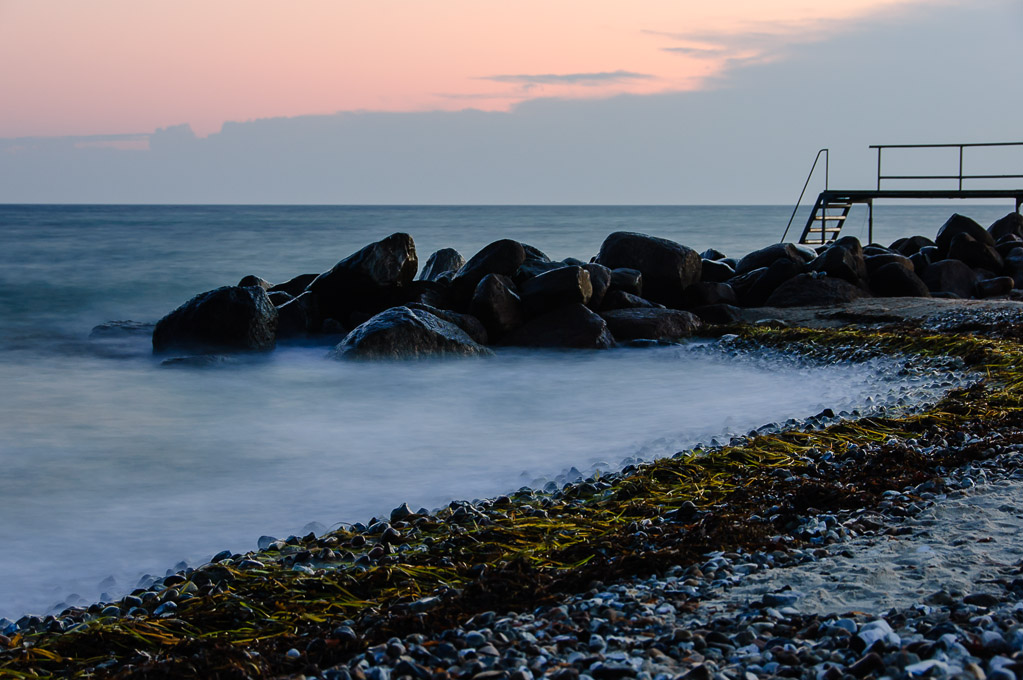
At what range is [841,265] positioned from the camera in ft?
42.0

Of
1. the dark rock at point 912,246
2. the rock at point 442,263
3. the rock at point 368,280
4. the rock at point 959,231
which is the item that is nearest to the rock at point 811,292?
the rock at point 959,231

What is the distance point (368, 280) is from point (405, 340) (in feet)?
6.22

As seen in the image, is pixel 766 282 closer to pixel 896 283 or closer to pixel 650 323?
pixel 896 283

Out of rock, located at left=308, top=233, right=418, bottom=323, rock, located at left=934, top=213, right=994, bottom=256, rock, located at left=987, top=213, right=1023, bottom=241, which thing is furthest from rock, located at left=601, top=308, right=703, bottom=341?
rock, located at left=987, top=213, right=1023, bottom=241

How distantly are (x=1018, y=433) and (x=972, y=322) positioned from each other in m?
5.46

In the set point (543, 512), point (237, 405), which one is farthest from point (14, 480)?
point (543, 512)

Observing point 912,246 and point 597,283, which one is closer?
point 597,283

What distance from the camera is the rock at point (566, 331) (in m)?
10.0

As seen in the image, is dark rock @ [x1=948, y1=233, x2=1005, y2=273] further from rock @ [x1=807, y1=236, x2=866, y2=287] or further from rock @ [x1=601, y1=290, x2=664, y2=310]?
rock @ [x1=601, y1=290, x2=664, y2=310]

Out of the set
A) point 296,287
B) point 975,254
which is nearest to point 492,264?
point 296,287

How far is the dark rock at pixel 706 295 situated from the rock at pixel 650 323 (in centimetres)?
106

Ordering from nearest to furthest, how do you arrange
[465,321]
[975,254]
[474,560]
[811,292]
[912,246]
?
[474,560] < [465,321] < [811,292] < [975,254] < [912,246]

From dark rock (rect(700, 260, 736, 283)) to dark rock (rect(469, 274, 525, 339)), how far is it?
4.00 meters

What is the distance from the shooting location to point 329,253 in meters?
26.7
